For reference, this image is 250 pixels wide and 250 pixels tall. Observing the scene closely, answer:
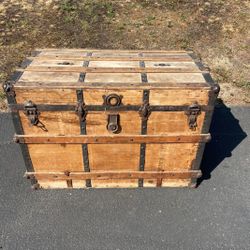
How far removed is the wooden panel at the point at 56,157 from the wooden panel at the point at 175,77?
1.53 m

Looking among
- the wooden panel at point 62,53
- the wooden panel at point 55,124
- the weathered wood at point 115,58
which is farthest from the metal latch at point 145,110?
the wooden panel at point 62,53

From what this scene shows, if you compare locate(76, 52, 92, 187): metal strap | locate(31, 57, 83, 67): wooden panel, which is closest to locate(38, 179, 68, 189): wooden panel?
locate(76, 52, 92, 187): metal strap

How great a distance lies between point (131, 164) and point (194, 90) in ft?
5.23

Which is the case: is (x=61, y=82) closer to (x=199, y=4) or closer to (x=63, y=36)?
(x=63, y=36)

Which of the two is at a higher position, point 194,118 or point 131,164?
point 194,118

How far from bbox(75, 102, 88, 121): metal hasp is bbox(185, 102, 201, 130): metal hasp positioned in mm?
1437

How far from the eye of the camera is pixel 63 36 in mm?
9602

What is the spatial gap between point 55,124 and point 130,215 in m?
1.83

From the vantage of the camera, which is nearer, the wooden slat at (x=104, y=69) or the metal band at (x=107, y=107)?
the metal band at (x=107, y=107)

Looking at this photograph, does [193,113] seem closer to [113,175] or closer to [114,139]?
[114,139]

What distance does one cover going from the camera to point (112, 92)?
4219 millimetres

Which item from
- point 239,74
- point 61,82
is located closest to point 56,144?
point 61,82

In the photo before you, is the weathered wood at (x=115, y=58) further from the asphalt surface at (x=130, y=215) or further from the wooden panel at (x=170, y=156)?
the asphalt surface at (x=130, y=215)

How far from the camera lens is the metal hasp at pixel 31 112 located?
4255 mm
